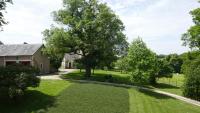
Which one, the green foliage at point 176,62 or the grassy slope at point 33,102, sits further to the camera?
the green foliage at point 176,62

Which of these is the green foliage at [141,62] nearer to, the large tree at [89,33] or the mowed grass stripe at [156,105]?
the mowed grass stripe at [156,105]

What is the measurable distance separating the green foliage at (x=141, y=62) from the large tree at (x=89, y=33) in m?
9.53

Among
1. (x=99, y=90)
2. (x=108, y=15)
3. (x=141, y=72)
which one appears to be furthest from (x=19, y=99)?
(x=108, y=15)

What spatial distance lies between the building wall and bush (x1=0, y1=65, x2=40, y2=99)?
22639mm

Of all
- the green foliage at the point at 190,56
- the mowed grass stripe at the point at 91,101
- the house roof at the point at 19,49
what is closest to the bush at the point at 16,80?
the mowed grass stripe at the point at 91,101

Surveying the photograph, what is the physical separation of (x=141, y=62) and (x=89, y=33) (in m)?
13.8

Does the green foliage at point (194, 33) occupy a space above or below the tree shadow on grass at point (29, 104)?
above

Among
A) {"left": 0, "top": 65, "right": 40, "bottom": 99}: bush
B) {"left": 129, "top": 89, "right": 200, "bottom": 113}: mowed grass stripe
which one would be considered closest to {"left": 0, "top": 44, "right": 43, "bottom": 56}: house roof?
{"left": 0, "top": 65, "right": 40, "bottom": 99}: bush

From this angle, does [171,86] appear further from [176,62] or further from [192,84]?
[176,62]

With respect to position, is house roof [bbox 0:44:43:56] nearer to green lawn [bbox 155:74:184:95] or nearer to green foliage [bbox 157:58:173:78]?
green foliage [bbox 157:58:173:78]

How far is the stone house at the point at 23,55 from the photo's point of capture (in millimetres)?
51656

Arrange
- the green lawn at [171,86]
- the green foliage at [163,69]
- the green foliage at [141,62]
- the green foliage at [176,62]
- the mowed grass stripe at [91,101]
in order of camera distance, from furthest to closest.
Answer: the green foliage at [176,62], the green foliage at [163,69], the green lawn at [171,86], the green foliage at [141,62], the mowed grass stripe at [91,101]

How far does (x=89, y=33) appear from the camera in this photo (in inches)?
1868

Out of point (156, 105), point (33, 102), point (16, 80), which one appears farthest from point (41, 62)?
point (156, 105)
